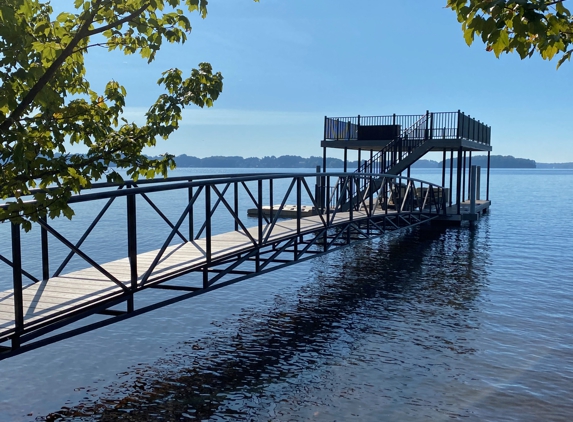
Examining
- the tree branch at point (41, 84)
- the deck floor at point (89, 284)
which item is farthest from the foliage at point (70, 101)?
the deck floor at point (89, 284)

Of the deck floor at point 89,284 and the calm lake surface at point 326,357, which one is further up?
the deck floor at point 89,284

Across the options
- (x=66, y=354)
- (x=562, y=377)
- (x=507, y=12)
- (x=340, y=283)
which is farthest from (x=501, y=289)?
(x=507, y=12)

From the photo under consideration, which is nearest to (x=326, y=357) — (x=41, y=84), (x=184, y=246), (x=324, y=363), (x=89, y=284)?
(x=324, y=363)

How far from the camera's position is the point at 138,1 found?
17.1ft

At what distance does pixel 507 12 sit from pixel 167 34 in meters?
3.19

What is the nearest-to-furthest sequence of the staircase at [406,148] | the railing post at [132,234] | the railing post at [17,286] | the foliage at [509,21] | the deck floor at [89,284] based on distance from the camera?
the foliage at [509,21] < the railing post at [17,286] < the deck floor at [89,284] < the railing post at [132,234] < the staircase at [406,148]

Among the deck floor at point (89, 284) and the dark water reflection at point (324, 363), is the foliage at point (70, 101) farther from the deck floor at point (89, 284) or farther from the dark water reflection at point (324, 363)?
the dark water reflection at point (324, 363)

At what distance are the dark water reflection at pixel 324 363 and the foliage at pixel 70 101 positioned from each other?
13.7 feet

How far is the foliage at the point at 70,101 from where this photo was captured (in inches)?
174

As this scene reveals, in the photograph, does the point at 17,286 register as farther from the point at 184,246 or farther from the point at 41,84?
the point at 184,246

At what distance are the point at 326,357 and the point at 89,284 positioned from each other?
16.3 ft

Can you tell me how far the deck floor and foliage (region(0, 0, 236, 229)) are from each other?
1.58 m

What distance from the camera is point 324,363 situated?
420 inches

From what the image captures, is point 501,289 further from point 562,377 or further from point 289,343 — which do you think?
point 289,343
